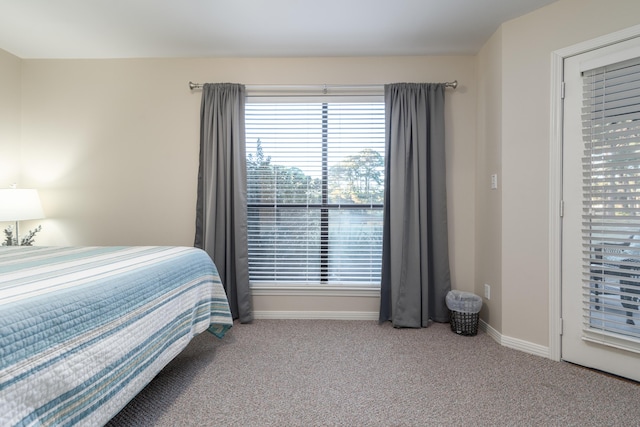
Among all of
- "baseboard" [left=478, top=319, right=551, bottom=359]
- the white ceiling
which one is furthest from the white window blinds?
the white ceiling

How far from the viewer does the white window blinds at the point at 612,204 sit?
177cm

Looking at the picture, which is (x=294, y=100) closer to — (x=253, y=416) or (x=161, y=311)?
(x=161, y=311)

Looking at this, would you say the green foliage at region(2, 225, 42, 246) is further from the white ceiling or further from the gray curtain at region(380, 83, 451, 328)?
the gray curtain at region(380, 83, 451, 328)

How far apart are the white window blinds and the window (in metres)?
1.48

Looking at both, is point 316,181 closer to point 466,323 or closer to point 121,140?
point 466,323

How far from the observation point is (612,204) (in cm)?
184

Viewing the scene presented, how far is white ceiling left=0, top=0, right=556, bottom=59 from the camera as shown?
209 centimetres

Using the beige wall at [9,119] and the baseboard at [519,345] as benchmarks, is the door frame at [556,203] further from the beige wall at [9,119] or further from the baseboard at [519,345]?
the beige wall at [9,119]

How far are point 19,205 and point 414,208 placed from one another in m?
3.39

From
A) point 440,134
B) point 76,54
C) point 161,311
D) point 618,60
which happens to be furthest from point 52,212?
point 618,60

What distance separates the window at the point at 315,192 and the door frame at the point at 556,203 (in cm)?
128

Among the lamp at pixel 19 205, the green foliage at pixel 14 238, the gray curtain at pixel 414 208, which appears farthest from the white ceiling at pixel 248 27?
the green foliage at pixel 14 238

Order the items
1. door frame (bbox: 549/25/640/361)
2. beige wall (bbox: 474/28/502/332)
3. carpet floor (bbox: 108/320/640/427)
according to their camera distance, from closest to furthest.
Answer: carpet floor (bbox: 108/320/640/427) → door frame (bbox: 549/25/640/361) → beige wall (bbox: 474/28/502/332)

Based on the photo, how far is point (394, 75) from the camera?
9.04 ft
